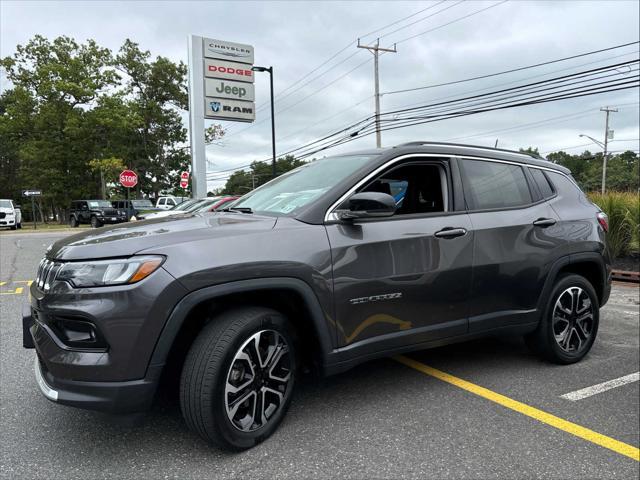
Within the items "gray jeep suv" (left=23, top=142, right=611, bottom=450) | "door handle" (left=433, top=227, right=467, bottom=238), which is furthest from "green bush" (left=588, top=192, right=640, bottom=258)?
"door handle" (left=433, top=227, right=467, bottom=238)

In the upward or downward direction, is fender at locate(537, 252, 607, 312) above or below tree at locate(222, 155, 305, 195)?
below

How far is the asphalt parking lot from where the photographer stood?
248cm

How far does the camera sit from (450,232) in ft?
10.8

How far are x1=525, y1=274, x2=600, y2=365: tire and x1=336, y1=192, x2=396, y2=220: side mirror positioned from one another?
1.84m

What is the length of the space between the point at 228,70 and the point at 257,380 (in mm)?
19851

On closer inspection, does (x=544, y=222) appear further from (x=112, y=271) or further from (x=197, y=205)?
(x=197, y=205)

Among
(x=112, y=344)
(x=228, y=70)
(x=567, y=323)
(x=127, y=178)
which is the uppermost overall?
(x=228, y=70)

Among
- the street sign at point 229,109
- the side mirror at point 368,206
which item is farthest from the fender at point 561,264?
the street sign at point 229,109

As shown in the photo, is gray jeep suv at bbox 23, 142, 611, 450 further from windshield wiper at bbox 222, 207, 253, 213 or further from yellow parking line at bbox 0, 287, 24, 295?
yellow parking line at bbox 0, 287, 24, 295

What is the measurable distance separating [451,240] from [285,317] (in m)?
1.29

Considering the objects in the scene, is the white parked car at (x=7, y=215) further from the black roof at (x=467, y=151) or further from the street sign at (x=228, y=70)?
the black roof at (x=467, y=151)

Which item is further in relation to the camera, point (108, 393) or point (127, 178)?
point (127, 178)

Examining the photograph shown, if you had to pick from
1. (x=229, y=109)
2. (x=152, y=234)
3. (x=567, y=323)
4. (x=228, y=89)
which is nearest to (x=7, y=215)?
(x=229, y=109)

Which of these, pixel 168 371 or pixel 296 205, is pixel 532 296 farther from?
pixel 168 371
